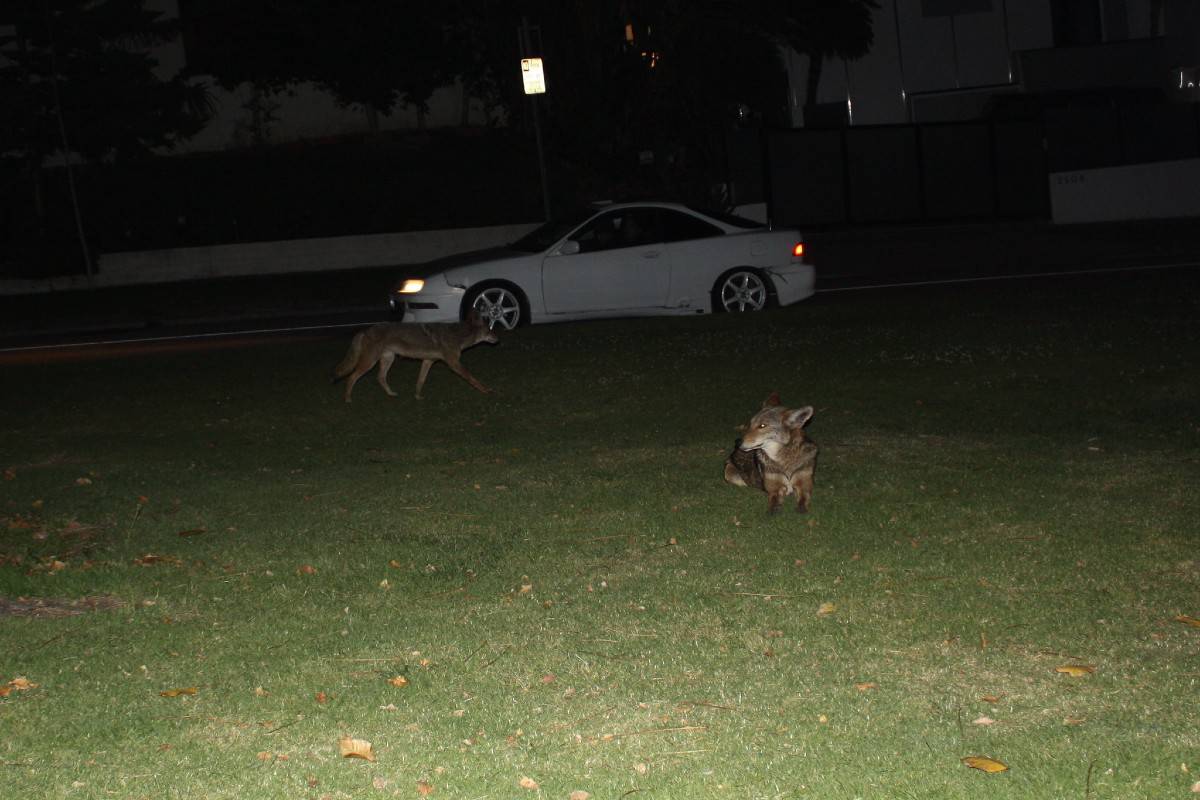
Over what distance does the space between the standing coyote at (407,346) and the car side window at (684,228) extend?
4.77 meters

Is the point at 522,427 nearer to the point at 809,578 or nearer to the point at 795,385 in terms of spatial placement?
the point at 795,385

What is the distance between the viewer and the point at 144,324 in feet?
73.8

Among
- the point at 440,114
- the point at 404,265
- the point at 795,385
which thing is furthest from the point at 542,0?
the point at 795,385

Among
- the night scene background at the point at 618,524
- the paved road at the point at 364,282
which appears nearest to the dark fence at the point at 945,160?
the paved road at the point at 364,282

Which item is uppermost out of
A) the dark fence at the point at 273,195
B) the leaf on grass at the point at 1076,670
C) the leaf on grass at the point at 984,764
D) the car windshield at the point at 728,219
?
the dark fence at the point at 273,195

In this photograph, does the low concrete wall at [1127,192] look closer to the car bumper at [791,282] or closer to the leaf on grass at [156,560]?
the car bumper at [791,282]

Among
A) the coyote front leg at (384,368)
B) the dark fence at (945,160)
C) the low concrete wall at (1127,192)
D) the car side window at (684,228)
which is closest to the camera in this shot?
the coyote front leg at (384,368)

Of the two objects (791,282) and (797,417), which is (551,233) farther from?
(797,417)

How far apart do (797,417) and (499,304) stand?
901 centimetres

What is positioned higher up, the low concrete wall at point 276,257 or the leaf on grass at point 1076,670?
the low concrete wall at point 276,257

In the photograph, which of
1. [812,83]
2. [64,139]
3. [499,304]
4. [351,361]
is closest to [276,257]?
[64,139]

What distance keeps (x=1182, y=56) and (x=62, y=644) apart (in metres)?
41.0

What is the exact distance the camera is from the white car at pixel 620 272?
15828 millimetres

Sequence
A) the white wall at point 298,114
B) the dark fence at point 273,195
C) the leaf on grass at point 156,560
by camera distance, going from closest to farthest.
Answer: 1. the leaf on grass at point 156,560
2. the dark fence at point 273,195
3. the white wall at point 298,114
